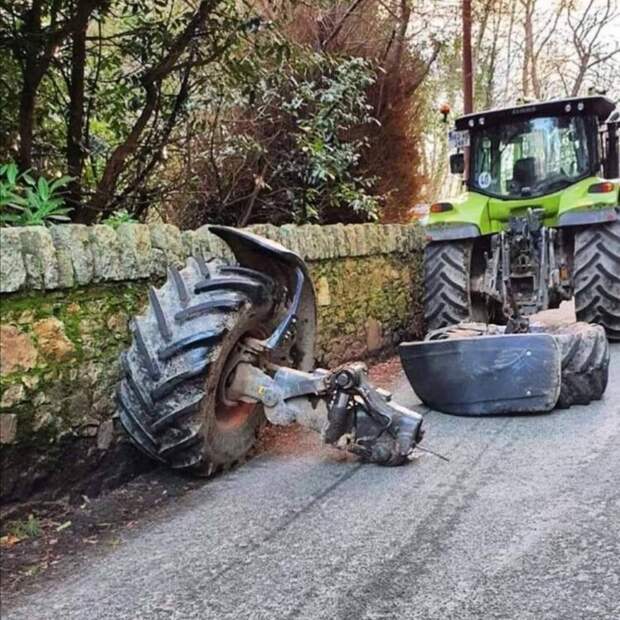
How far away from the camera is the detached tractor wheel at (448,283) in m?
6.76

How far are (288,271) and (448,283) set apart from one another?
3.46 metres

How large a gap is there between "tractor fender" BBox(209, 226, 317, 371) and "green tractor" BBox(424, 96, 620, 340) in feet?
9.46

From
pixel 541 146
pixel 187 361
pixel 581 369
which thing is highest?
pixel 541 146

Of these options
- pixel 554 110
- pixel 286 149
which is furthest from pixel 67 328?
pixel 554 110

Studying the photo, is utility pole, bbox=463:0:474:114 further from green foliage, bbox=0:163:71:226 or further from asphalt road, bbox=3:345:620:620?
green foliage, bbox=0:163:71:226

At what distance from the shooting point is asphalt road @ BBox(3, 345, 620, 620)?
2.22 m

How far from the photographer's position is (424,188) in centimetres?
1008

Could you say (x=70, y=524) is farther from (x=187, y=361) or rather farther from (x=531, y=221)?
(x=531, y=221)

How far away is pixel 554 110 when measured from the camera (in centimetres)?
699

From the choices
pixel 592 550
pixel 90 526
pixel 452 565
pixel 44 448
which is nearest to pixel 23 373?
pixel 44 448

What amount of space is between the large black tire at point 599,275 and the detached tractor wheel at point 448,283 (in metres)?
0.95

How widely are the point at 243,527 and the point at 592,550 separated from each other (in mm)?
1256

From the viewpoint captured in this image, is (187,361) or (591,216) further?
(591,216)

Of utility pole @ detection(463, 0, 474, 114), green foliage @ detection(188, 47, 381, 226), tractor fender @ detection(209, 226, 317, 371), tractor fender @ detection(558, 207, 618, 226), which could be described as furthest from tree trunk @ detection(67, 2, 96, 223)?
utility pole @ detection(463, 0, 474, 114)
